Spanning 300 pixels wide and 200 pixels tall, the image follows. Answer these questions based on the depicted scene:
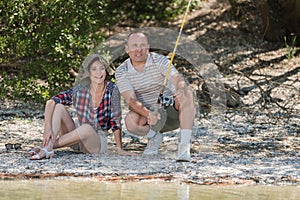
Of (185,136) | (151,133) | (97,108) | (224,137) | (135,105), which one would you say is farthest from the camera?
(224,137)

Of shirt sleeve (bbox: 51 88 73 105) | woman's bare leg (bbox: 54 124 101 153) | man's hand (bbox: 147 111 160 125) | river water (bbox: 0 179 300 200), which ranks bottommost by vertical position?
river water (bbox: 0 179 300 200)

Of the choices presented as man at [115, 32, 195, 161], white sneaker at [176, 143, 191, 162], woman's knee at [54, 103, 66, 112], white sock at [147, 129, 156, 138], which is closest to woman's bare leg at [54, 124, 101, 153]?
woman's knee at [54, 103, 66, 112]

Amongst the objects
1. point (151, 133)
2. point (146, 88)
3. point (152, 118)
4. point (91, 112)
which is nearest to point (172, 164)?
point (152, 118)

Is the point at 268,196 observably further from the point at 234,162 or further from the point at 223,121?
the point at 223,121

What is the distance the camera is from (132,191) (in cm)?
518

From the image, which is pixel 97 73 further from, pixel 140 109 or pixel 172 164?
pixel 172 164

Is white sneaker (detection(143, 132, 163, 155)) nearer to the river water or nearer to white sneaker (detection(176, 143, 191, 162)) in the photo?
white sneaker (detection(176, 143, 191, 162))

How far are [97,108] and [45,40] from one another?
2.81 meters

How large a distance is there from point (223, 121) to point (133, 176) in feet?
10.1

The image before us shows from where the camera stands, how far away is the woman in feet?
20.6

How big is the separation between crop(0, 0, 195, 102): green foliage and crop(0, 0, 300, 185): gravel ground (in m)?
0.36

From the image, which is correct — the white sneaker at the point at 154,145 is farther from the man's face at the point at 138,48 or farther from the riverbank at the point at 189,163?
the man's face at the point at 138,48

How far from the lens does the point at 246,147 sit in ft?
23.5

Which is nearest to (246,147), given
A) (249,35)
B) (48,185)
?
(48,185)
